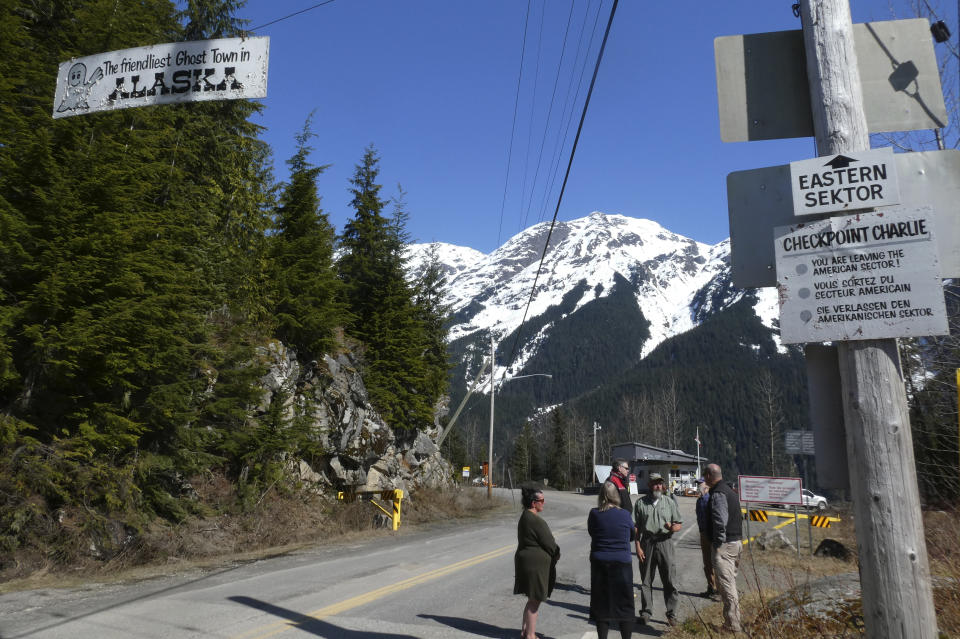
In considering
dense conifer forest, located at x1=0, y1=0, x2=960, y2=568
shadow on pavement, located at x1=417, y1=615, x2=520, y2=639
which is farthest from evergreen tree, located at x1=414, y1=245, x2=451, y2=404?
shadow on pavement, located at x1=417, y1=615, x2=520, y2=639

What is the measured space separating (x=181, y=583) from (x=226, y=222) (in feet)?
46.9

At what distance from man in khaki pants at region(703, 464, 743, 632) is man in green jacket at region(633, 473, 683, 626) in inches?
24.0

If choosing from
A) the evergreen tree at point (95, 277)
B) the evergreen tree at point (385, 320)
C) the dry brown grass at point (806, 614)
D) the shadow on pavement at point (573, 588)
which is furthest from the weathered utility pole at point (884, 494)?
the evergreen tree at point (385, 320)

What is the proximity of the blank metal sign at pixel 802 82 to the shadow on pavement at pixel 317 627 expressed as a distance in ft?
20.4

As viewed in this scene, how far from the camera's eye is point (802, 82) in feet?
12.3

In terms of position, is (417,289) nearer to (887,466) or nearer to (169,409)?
(169,409)

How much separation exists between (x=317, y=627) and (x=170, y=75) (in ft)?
21.3

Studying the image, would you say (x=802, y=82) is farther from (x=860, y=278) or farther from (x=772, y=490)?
(x=772, y=490)

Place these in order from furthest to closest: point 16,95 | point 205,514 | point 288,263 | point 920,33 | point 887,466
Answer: point 288,263, point 205,514, point 16,95, point 920,33, point 887,466

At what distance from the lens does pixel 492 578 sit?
424 inches

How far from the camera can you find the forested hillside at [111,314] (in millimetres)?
11344

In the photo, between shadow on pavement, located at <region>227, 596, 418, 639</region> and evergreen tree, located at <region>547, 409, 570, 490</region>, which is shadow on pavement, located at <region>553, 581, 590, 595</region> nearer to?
shadow on pavement, located at <region>227, 596, 418, 639</region>

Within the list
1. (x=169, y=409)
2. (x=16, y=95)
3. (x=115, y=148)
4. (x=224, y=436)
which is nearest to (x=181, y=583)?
(x=169, y=409)

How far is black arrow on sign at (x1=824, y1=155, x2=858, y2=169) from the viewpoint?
3.32 meters
